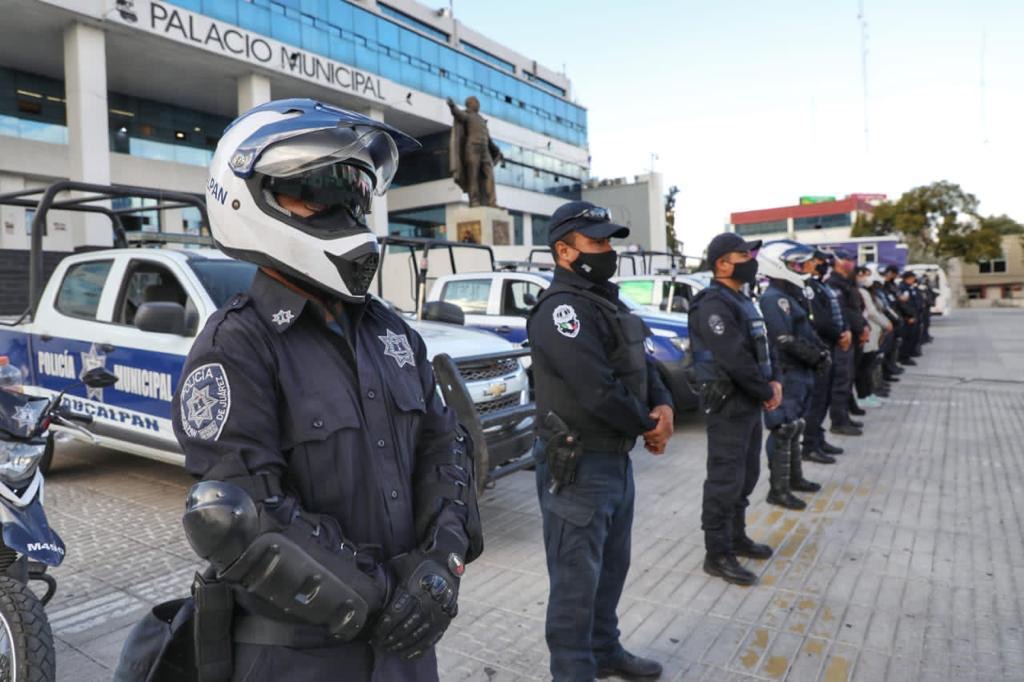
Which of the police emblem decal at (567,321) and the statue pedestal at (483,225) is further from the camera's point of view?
the statue pedestal at (483,225)

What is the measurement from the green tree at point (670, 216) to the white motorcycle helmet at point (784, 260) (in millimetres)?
→ 43664

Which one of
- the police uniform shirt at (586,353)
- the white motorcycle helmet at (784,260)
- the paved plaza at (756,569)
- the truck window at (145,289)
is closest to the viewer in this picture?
the police uniform shirt at (586,353)

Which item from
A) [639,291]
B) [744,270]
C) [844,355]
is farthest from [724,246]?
[639,291]

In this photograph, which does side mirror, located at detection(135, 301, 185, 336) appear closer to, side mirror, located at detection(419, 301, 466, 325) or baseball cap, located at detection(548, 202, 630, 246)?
baseball cap, located at detection(548, 202, 630, 246)

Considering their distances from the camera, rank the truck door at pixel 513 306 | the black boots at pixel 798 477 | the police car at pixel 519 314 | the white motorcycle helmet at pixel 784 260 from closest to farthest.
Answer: the black boots at pixel 798 477 < the white motorcycle helmet at pixel 784 260 < the police car at pixel 519 314 < the truck door at pixel 513 306

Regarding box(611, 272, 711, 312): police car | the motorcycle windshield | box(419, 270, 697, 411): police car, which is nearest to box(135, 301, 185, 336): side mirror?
the motorcycle windshield

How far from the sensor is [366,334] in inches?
62.9

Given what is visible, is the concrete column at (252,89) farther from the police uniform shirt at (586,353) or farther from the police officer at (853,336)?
the police uniform shirt at (586,353)

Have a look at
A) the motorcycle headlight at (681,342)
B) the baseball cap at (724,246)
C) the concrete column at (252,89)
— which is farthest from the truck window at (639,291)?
the concrete column at (252,89)

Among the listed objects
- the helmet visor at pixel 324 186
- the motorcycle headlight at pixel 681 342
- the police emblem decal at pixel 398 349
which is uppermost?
the helmet visor at pixel 324 186

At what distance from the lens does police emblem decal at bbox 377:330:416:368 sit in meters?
1.61

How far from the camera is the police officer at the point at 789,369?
5.15 m

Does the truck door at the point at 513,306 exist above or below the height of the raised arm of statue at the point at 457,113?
below

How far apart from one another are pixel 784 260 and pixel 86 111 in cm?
2191
